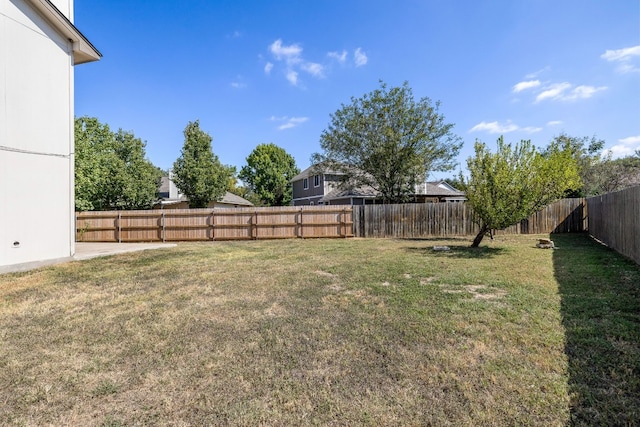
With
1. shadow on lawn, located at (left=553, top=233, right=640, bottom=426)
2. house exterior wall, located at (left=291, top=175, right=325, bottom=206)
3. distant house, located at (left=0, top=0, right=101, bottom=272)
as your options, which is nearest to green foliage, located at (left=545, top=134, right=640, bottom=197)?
house exterior wall, located at (left=291, top=175, right=325, bottom=206)

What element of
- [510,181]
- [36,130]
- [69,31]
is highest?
[69,31]

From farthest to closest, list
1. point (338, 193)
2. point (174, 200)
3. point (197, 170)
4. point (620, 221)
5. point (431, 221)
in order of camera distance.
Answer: point (174, 200)
point (338, 193)
point (197, 170)
point (431, 221)
point (620, 221)

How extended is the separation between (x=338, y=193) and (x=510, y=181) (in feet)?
53.9

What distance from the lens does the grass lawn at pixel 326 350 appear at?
210 centimetres

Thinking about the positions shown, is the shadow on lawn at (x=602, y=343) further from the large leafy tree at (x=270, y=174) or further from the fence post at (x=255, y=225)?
the large leafy tree at (x=270, y=174)

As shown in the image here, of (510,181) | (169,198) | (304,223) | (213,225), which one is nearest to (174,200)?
(169,198)

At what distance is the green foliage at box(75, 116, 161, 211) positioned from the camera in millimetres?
21031

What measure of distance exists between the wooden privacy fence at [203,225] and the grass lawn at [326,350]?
28.8 ft

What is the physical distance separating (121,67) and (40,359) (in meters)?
13.9

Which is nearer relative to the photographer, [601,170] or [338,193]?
[601,170]

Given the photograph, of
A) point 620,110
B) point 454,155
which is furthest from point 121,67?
point 620,110

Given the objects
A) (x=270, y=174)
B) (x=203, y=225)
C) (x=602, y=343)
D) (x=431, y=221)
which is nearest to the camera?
(x=602, y=343)

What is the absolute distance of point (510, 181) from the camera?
9.17m

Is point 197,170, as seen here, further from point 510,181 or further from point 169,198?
point 510,181
